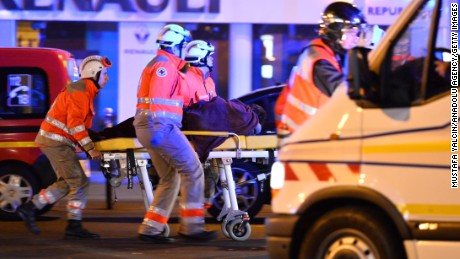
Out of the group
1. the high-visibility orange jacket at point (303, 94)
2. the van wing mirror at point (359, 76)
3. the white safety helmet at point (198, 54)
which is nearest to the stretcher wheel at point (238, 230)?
the white safety helmet at point (198, 54)

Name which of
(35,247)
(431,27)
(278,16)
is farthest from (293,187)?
(278,16)

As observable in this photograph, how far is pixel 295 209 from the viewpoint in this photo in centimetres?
609

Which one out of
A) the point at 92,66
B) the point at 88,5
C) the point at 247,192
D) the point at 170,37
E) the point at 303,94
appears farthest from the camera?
the point at 88,5

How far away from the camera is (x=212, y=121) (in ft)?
30.8

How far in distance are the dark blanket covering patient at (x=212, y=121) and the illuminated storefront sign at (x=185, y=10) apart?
709 centimetres

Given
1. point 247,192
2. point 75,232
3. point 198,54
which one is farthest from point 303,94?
point 247,192

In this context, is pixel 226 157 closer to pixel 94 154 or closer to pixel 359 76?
pixel 94 154

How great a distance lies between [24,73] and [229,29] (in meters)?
6.49

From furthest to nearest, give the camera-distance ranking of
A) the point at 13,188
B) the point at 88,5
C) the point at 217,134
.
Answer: the point at 88,5
the point at 13,188
the point at 217,134

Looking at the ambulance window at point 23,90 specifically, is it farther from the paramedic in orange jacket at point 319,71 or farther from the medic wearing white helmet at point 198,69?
the paramedic in orange jacket at point 319,71

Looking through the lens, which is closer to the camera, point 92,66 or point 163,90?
point 163,90

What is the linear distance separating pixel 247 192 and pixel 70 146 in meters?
2.26

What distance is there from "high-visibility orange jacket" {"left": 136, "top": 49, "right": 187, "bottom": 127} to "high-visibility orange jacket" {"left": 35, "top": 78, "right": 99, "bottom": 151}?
2.51 feet

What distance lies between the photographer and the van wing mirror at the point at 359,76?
5.75 metres
